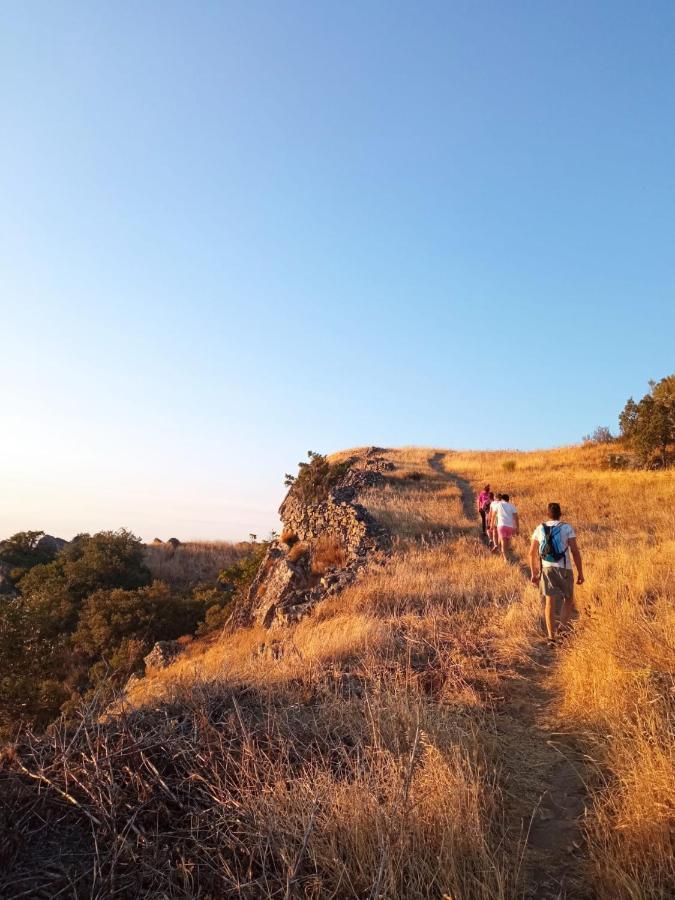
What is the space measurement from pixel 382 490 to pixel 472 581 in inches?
637

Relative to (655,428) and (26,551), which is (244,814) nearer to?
(655,428)

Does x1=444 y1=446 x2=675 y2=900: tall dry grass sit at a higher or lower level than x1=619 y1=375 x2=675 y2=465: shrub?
lower

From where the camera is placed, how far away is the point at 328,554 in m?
16.6

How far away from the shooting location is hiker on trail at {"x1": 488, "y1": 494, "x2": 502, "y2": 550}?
48.3ft

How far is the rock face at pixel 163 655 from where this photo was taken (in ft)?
49.2

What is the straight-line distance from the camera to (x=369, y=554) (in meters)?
15.7

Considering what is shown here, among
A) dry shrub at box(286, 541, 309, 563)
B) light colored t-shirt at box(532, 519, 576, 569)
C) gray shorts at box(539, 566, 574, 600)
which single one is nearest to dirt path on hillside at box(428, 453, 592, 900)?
gray shorts at box(539, 566, 574, 600)

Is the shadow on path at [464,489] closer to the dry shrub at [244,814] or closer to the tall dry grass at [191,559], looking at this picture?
the tall dry grass at [191,559]

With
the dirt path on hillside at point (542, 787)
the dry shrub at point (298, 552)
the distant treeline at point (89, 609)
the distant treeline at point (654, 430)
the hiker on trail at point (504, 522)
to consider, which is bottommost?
the distant treeline at point (89, 609)

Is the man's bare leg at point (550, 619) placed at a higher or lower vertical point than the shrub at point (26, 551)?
higher

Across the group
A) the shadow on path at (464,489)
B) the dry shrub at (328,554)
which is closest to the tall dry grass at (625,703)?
the dry shrub at (328,554)

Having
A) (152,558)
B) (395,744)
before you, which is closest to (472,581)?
(395,744)

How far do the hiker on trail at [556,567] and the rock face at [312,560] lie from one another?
5.91 meters

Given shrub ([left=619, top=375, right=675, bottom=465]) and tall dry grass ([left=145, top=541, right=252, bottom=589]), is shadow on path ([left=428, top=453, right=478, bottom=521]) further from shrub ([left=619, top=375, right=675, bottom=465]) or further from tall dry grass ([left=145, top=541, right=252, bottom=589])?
tall dry grass ([left=145, top=541, right=252, bottom=589])
